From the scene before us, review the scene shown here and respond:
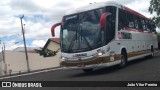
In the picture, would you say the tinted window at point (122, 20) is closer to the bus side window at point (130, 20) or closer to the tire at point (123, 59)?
the bus side window at point (130, 20)

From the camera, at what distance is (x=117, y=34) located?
16.8 meters

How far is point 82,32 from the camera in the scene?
50.8ft

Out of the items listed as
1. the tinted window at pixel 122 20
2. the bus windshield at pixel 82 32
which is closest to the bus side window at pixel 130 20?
the tinted window at pixel 122 20

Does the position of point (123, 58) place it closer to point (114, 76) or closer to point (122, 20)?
point (122, 20)

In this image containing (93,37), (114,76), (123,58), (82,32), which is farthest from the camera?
(123,58)

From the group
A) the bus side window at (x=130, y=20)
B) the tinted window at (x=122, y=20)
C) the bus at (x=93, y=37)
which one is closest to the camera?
the bus at (x=93, y=37)

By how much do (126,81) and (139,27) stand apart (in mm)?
11037

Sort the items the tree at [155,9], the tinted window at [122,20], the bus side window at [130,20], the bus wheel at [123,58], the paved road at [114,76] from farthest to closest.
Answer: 1. the tree at [155,9]
2. the bus side window at [130,20]
3. the bus wheel at [123,58]
4. the tinted window at [122,20]
5. the paved road at [114,76]

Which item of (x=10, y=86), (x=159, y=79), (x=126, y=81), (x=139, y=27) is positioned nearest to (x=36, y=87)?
(x=10, y=86)

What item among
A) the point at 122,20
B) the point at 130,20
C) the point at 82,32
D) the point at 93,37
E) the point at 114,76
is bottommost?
the point at 114,76

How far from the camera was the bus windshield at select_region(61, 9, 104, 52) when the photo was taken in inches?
597

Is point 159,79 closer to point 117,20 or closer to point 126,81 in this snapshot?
point 126,81

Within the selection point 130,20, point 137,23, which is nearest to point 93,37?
point 130,20

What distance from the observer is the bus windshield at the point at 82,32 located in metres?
15.2
